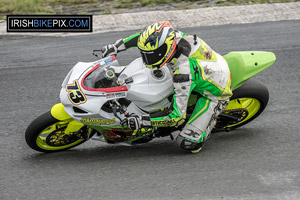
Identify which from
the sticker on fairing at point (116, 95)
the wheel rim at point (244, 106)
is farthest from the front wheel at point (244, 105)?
the sticker on fairing at point (116, 95)

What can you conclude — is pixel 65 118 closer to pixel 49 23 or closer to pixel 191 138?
pixel 191 138

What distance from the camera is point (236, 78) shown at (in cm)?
546

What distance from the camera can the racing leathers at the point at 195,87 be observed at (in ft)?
16.6

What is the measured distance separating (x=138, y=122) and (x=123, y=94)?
14.2 inches

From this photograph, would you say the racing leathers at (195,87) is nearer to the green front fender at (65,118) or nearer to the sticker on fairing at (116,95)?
the sticker on fairing at (116,95)

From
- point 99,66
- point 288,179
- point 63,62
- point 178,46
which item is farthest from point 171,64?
point 63,62

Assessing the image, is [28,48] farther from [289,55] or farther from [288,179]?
[288,179]

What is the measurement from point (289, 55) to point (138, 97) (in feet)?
14.2

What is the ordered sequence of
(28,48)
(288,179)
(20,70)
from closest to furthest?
1. (288,179)
2. (20,70)
3. (28,48)

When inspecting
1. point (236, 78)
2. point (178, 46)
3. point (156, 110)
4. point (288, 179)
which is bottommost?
point (288, 179)

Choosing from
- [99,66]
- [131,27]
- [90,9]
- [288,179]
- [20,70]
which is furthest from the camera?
[90,9]

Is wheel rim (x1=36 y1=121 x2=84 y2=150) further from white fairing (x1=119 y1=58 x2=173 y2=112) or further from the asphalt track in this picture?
white fairing (x1=119 y1=58 x2=173 y2=112)

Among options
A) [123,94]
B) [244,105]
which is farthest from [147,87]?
[244,105]

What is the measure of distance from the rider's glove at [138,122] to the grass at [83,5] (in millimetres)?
6780
